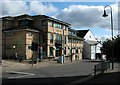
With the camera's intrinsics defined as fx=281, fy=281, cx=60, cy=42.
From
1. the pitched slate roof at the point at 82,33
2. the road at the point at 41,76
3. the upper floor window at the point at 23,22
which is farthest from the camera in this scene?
the pitched slate roof at the point at 82,33

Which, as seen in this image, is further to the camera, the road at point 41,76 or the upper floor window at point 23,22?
the upper floor window at point 23,22

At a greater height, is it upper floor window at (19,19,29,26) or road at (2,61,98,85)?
upper floor window at (19,19,29,26)

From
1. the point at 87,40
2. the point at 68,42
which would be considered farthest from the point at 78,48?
→ the point at 87,40

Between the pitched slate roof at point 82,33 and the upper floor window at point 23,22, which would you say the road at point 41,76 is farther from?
the pitched slate roof at point 82,33

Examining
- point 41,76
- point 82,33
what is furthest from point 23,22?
point 82,33

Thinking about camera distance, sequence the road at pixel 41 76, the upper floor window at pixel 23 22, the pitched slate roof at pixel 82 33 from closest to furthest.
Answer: the road at pixel 41 76
the upper floor window at pixel 23 22
the pitched slate roof at pixel 82 33

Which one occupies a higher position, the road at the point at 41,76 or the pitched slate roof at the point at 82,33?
the pitched slate roof at the point at 82,33

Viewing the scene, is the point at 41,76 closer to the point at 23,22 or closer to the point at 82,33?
the point at 23,22

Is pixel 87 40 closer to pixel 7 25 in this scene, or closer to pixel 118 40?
pixel 7 25

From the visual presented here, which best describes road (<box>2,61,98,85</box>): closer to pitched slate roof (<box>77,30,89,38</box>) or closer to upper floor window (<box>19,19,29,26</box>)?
upper floor window (<box>19,19,29,26</box>)

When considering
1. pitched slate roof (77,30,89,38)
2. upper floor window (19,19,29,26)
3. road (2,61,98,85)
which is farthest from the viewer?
pitched slate roof (77,30,89,38)

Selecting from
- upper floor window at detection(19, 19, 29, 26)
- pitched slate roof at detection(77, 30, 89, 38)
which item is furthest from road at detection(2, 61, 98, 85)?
pitched slate roof at detection(77, 30, 89, 38)

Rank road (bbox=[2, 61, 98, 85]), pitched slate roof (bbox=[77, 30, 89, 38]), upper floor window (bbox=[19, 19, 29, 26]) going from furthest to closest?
1. pitched slate roof (bbox=[77, 30, 89, 38])
2. upper floor window (bbox=[19, 19, 29, 26])
3. road (bbox=[2, 61, 98, 85])

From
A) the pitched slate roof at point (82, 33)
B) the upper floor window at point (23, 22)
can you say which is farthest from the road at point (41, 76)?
the pitched slate roof at point (82, 33)
